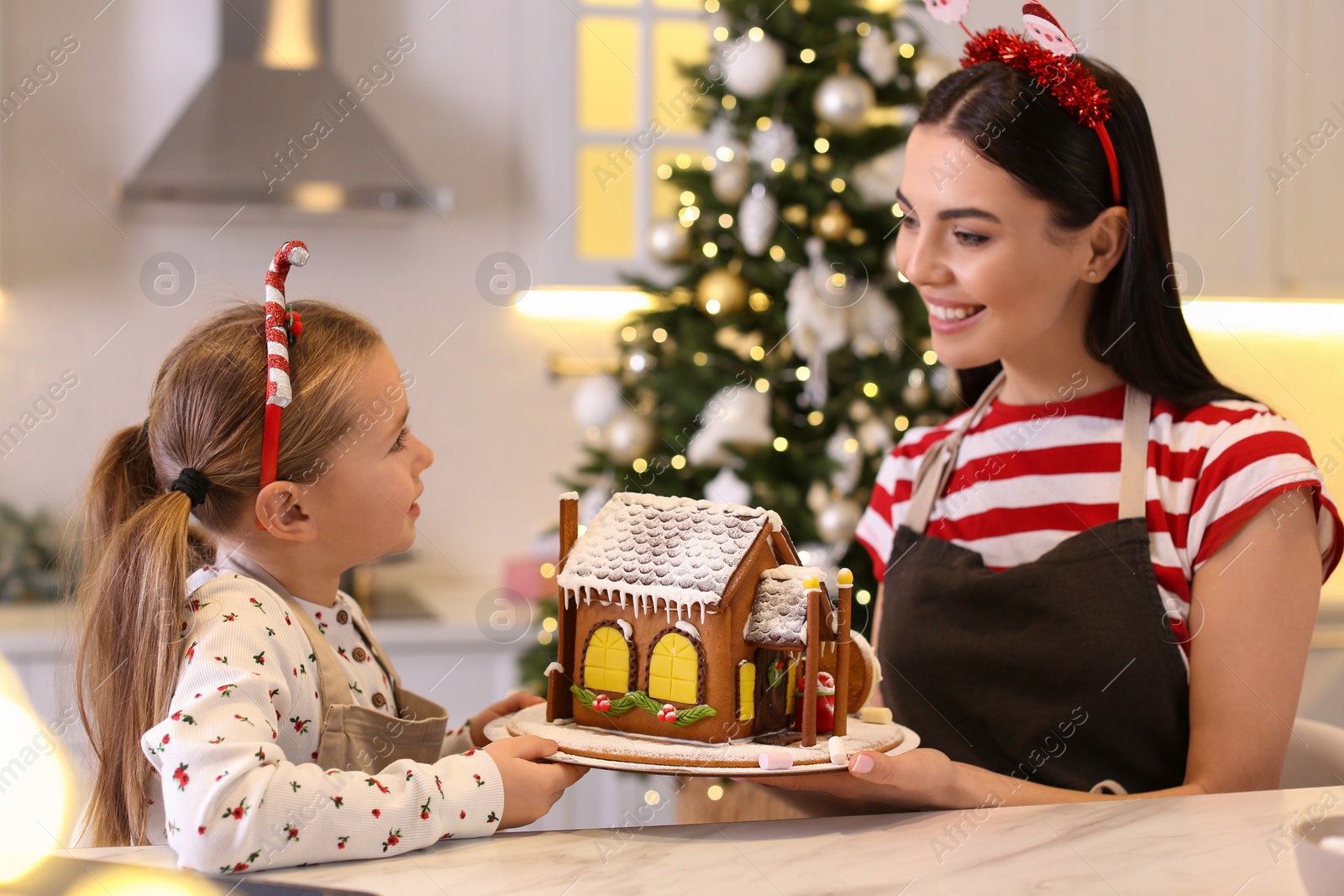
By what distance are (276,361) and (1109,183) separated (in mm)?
905

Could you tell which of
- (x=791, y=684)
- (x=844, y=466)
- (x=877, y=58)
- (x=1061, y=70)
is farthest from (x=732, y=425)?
(x=791, y=684)

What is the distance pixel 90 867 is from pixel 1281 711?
1.06 m

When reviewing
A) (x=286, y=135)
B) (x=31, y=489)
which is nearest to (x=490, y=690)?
(x=31, y=489)

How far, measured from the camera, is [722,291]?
2400 mm

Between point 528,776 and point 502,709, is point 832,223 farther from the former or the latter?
point 528,776

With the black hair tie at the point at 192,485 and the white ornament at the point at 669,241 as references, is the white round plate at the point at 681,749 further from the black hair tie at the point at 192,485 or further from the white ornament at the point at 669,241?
the white ornament at the point at 669,241

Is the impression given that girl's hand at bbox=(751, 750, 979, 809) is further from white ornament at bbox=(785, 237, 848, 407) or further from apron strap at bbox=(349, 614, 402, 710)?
white ornament at bbox=(785, 237, 848, 407)

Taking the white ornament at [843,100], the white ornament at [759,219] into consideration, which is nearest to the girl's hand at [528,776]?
the white ornament at [759,219]

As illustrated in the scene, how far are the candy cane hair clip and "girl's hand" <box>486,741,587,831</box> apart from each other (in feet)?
1.05

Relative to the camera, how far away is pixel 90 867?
2.35ft

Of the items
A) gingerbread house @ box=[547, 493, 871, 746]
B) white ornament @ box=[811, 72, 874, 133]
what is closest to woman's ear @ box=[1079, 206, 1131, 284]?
gingerbread house @ box=[547, 493, 871, 746]

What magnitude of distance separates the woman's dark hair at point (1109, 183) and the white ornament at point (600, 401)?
1.36 m

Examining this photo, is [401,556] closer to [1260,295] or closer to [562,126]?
[562,126]

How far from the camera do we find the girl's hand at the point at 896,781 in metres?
0.85
